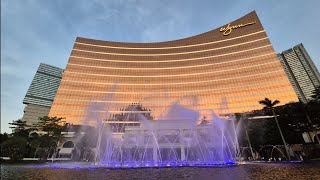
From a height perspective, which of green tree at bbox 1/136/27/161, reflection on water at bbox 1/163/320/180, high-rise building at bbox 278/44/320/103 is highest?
high-rise building at bbox 278/44/320/103

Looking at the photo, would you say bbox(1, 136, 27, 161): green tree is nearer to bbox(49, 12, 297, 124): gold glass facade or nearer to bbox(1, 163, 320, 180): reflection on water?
bbox(49, 12, 297, 124): gold glass facade

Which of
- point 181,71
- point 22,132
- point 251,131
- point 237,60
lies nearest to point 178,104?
point 181,71

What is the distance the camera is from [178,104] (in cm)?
8388

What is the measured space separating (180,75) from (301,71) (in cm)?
10185

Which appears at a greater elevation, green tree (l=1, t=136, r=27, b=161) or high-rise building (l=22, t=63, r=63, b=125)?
high-rise building (l=22, t=63, r=63, b=125)

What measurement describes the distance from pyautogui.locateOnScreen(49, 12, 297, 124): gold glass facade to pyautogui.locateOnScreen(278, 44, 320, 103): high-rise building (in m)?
71.7

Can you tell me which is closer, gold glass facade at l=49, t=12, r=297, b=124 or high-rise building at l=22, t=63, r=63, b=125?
gold glass facade at l=49, t=12, r=297, b=124

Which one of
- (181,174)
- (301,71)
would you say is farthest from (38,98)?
(301,71)

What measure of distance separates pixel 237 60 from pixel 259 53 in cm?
908

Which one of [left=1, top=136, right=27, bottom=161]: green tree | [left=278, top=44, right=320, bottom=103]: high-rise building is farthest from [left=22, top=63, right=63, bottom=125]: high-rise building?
[left=278, top=44, right=320, bottom=103]: high-rise building

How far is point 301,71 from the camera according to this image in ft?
436

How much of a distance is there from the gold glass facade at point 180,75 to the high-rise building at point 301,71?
71664 millimetres

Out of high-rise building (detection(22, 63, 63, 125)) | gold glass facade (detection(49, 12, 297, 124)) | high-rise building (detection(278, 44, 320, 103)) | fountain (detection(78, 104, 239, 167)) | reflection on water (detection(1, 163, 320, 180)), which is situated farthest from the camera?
high-rise building (detection(22, 63, 63, 125))

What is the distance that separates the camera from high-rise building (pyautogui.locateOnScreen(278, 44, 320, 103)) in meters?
128
